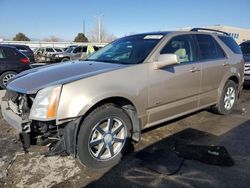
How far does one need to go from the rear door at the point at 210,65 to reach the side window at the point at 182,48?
8.6 inches

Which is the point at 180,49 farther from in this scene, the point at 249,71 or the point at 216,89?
the point at 249,71

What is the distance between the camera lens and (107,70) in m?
3.52

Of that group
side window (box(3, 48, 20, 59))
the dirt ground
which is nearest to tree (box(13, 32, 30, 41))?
side window (box(3, 48, 20, 59))

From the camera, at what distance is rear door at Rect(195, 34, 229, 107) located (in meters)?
4.83

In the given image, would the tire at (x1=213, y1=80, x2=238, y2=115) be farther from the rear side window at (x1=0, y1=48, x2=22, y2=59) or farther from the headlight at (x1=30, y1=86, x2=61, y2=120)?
the rear side window at (x1=0, y1=48, x2=22, y2=59)

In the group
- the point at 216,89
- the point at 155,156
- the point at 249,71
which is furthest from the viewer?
the point at 249,71

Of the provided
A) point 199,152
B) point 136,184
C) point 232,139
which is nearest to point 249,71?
point 232,139

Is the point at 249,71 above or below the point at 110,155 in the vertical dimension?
above

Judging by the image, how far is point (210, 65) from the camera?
Result: 4906 millimetres

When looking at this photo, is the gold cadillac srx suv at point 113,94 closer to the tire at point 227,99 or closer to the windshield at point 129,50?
the windshield at point 129,50

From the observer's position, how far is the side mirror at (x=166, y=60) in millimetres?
3836

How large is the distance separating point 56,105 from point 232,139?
9.87ft

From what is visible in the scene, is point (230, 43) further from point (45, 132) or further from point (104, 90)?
point (45, 132)

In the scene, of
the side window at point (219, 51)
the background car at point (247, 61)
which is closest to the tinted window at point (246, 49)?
the background car at point (247, 61)
